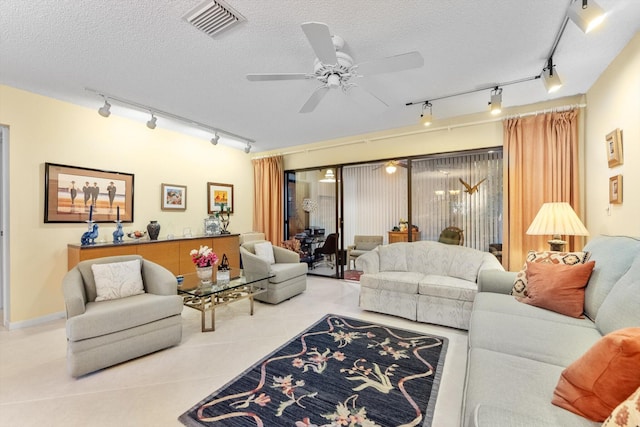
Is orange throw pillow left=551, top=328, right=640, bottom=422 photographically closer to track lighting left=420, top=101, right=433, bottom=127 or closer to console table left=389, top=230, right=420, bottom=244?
track lighting left=420, top=101, right=433, bottom=127

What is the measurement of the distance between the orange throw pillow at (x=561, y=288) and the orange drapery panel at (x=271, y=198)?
14.5 ft

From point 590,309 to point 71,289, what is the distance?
12.9ft

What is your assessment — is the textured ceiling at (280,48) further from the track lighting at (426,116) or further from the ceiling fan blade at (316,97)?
the ceiling fan blade at (316,97)

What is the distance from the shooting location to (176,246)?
13.8 feet

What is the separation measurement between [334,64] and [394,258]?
2.63 meters

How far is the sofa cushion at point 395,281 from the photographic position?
3178mm

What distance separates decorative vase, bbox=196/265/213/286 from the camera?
3158 millimetres

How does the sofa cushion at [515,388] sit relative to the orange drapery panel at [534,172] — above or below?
below

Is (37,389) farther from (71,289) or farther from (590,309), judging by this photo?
(590,309)

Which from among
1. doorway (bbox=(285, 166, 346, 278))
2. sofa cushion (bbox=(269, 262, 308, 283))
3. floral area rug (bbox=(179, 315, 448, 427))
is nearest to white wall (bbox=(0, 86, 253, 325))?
sofa cushion (bbox=(269, 262, 308, 283))

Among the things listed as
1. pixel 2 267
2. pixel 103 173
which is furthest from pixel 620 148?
pixel 2 267

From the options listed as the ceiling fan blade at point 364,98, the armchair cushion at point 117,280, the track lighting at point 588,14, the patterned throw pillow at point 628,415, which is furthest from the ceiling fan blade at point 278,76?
the patterned throw pillow at point 628,415

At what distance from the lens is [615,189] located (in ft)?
8.32

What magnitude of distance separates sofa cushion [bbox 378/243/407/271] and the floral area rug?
1.11m
